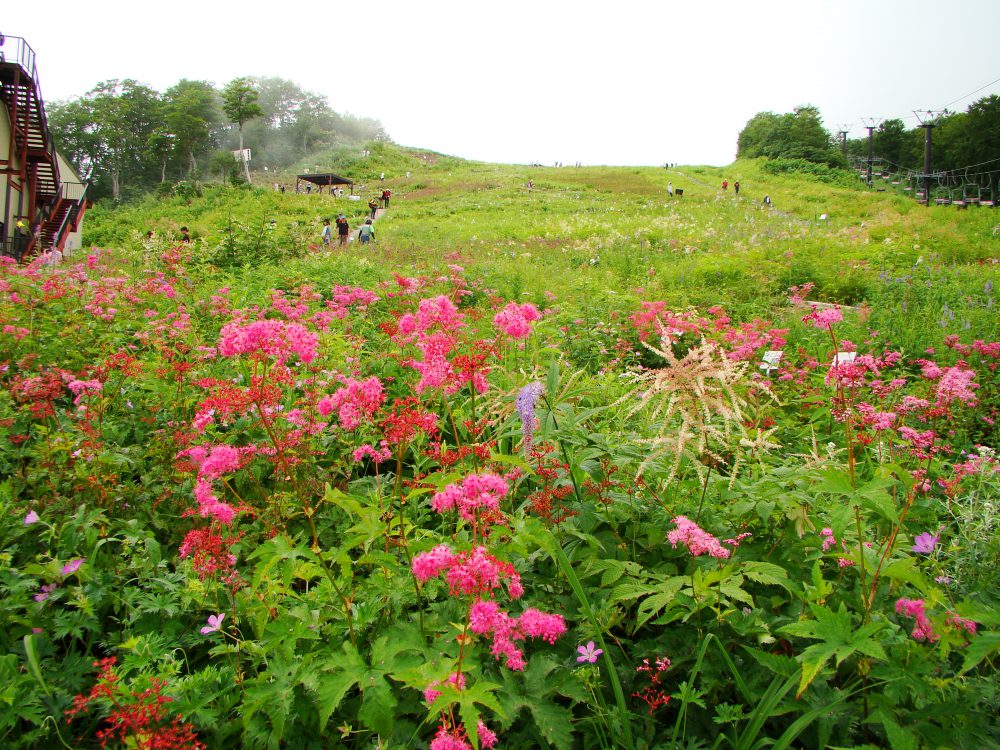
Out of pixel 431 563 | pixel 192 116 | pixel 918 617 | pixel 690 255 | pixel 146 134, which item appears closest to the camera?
pixel 431 563

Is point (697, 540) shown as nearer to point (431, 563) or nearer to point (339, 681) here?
point (431, 563)

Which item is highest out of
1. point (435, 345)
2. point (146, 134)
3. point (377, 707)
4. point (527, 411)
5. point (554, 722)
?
point (146, 134)

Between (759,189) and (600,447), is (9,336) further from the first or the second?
(759,189)

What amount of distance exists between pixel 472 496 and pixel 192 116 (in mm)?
78791

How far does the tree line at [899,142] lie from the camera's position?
47.0 metres

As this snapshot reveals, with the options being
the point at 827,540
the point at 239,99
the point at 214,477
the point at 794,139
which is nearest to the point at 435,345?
the point at 214,477

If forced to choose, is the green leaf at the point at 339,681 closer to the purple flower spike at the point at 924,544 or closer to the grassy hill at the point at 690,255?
the purple flower spike at the point at 924,544

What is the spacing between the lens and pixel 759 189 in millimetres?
41188

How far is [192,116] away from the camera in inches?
2515

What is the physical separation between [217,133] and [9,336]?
95.6 meters

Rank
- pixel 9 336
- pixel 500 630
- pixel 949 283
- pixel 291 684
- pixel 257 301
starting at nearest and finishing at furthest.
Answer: pixel 500 630
pixel 291 684
pixel 9 336
pixel 257 301
pixel 949 283

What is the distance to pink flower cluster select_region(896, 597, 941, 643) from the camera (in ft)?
5.33

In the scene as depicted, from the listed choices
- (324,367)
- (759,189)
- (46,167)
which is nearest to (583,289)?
(324,367)

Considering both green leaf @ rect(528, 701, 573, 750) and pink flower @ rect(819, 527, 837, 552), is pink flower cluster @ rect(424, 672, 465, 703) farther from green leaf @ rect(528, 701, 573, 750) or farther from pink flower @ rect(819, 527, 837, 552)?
pink flower @ rect(819, 527, 837, 552)
